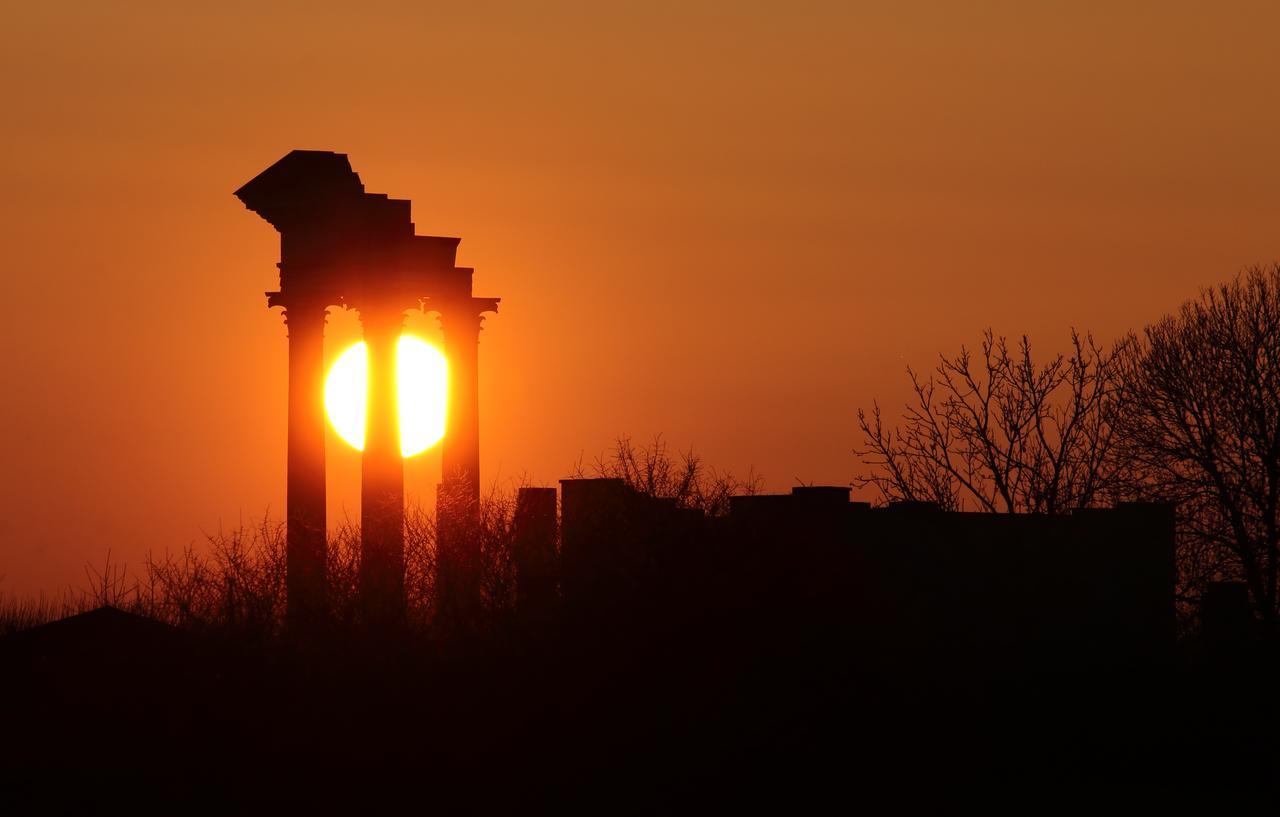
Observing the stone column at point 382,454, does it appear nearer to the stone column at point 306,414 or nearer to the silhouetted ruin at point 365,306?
the silhouetted ruin at point 365,306

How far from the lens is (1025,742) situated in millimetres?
32375

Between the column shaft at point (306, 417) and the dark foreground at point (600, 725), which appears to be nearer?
the dark foreground at point (600, 725)

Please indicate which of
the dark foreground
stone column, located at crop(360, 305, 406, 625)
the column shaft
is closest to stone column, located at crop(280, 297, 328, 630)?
the column shaft

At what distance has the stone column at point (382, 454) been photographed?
1640 inches

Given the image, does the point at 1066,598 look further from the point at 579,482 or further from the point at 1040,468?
the point at 1040,468

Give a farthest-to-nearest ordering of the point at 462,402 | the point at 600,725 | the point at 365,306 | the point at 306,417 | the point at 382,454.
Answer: the point at 462,402, the point at 306,417, the point at 365,306, the point at 382,454, the point at 600,725

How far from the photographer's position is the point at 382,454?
4447 cm

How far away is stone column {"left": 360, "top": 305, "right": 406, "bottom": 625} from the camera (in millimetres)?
41666

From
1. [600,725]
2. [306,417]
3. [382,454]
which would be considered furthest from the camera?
[306,417]

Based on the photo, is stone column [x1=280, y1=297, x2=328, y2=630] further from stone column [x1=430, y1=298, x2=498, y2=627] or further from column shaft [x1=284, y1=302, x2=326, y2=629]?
stone column [x1=430, y1=298, x2=498, y2=627]

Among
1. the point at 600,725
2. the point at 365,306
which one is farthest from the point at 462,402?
the point at 600,725

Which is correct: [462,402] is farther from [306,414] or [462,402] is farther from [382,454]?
[306,414]

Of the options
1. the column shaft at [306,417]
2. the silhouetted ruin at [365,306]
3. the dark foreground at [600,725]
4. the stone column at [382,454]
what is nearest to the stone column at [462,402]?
the silhouetted ruin at [365,306]

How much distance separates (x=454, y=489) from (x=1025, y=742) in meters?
16.7
